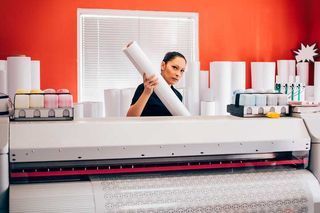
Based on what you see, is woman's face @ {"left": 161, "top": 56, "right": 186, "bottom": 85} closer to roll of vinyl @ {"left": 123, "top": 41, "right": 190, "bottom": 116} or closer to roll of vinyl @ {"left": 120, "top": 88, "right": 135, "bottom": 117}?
roll of vinyl @ {"left": 123, "top": 41, "right": 190, "bottom": 116}

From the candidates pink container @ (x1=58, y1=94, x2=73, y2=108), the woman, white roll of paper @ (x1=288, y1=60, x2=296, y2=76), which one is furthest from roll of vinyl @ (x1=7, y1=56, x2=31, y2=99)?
white roll of paper @ (x1=288, y1=60, x2=296, y2=76)

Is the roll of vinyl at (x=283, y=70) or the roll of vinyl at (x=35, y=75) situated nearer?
the roll of vinyl at (x=35, y=75)

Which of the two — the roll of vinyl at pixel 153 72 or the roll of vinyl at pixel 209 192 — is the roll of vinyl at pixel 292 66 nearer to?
the roll of vinyl at pixel 153 72

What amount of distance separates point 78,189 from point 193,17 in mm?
3741

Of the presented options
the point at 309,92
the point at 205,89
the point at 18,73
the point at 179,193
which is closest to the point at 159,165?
the point at 179,193

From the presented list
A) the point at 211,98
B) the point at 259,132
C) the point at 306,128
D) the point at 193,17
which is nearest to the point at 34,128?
the point at 259,132

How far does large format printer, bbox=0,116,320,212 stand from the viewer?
1.53m

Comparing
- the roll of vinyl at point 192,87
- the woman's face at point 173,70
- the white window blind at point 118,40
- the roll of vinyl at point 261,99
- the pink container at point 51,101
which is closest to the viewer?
the pink container at point 51,101

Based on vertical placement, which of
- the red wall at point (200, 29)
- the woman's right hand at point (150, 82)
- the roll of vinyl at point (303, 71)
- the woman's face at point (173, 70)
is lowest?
the woman's right hand at point (150, 82)

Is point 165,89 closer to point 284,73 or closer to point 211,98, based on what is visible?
point 211,98

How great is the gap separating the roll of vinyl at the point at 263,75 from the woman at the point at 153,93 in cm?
217

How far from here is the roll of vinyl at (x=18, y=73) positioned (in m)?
3.79

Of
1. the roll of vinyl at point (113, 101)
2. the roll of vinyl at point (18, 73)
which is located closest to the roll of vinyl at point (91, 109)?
the roll of vinyl at point (113, 101)

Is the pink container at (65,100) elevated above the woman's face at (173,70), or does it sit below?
below
